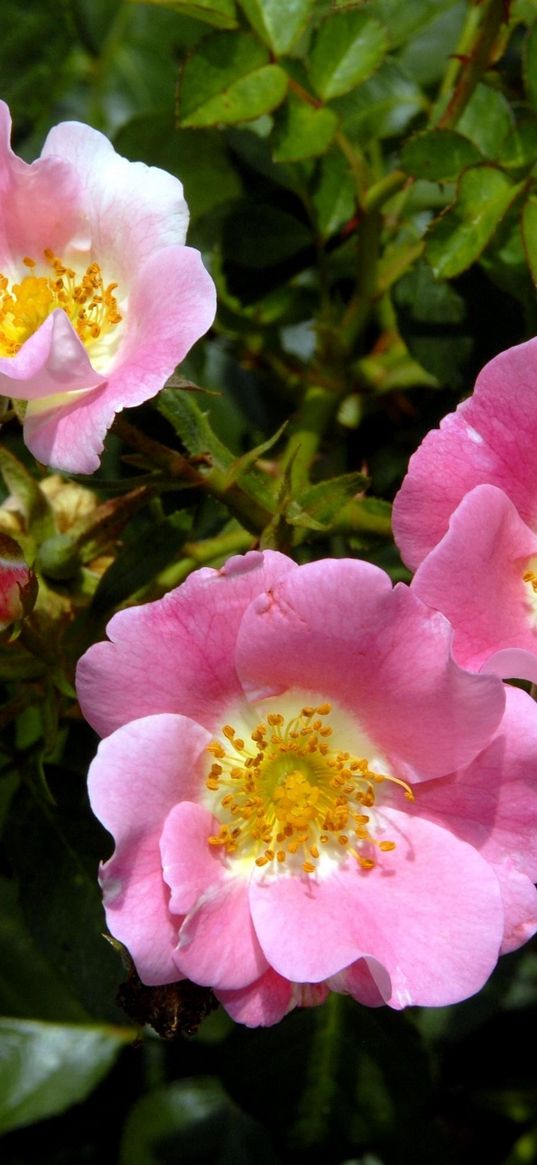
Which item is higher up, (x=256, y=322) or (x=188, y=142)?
(x=188, y=142)

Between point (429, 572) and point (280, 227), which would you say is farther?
point (280, 227)

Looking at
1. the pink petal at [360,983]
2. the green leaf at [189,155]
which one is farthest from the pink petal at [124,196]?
the pink petal at [360,983]

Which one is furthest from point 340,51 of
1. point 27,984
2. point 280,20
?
point 27,984

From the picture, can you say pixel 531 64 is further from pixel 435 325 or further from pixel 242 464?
pixel 242 464

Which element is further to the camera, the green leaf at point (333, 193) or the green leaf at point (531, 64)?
the green leaf at point (333, 193)

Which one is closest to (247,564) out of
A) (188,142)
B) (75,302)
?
(75,302)

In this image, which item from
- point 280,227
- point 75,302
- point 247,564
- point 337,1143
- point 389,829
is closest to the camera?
point 247,564

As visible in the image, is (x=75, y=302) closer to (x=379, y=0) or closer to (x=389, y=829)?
(x=379, y=0)

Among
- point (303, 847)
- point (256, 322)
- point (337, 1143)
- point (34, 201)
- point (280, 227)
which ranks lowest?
point (337, 1143)

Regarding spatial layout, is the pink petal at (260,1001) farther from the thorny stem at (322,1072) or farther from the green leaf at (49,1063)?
the green leaf at (49,1063)
